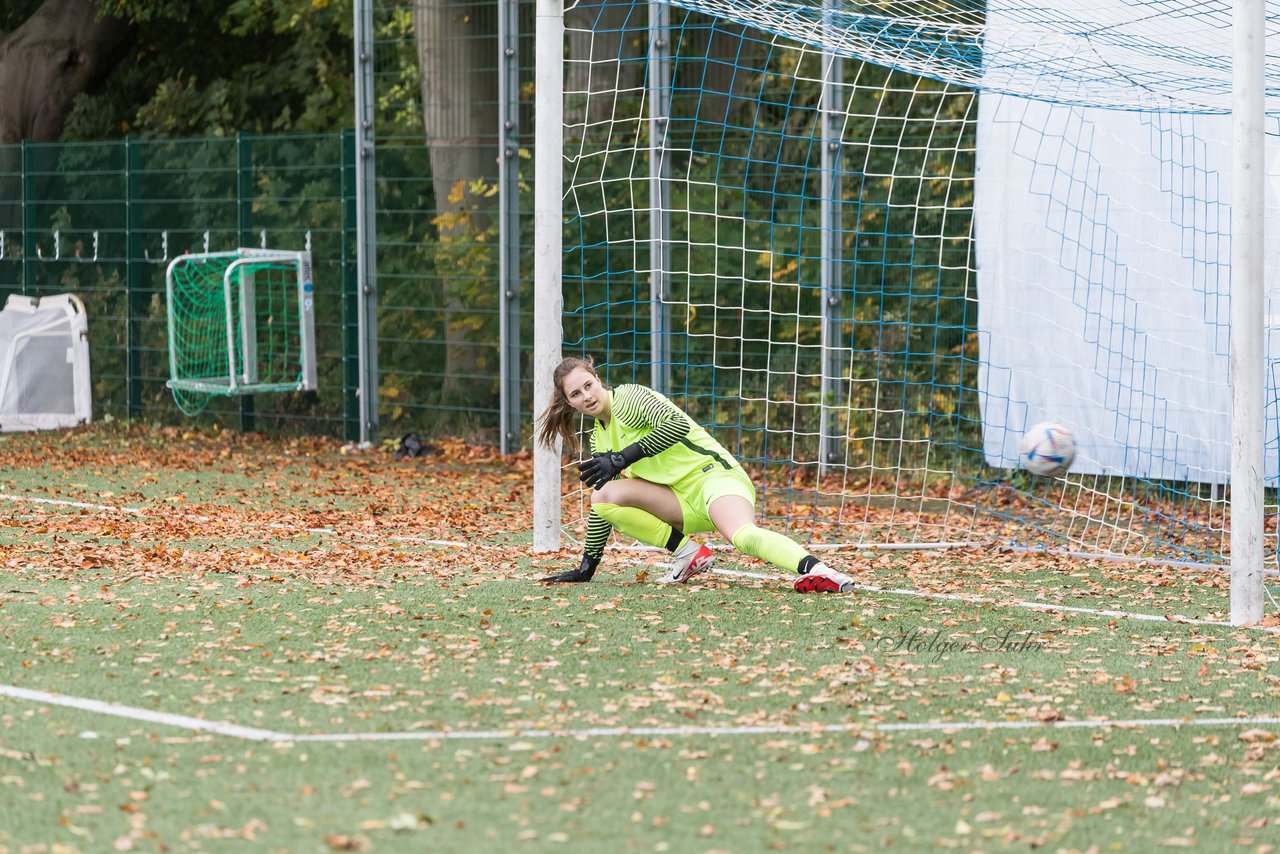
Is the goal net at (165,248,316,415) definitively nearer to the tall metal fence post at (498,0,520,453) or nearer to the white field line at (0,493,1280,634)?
the tall metal fence post at (498,0,520,453)

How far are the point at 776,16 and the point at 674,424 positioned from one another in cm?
Result: 305

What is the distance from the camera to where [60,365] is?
613 inches

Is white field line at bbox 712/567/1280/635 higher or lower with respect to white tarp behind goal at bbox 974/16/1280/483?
Answer: lower

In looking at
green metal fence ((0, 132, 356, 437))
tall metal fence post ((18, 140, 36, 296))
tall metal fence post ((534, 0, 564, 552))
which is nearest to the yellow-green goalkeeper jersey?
tall metal fence post ((534, 0, 564, 552))

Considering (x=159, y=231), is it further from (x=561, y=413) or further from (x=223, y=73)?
(x=561, y=413)

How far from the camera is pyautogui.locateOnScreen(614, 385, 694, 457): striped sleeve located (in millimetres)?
7480

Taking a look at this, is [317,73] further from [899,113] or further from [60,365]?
[899,113]

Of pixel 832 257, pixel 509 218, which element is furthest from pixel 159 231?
pixel 832 257

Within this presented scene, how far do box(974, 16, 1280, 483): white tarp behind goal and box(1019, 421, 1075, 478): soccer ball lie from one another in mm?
2071

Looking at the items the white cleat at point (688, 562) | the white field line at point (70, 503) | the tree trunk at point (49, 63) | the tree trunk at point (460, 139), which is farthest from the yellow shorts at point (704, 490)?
the tree trunk at point (49, 63)

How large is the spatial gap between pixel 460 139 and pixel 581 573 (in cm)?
677

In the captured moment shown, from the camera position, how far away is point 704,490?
25.1ft

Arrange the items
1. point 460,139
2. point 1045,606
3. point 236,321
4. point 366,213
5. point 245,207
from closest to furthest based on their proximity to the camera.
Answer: point 1045,606
point 460,139
point 366,213
point 245,207
point 236,321

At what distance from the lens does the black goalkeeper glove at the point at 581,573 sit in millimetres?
7680
